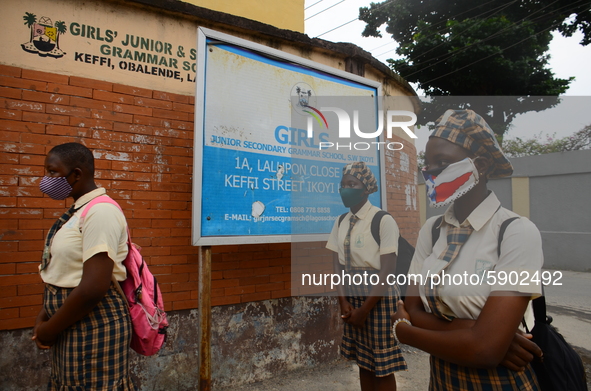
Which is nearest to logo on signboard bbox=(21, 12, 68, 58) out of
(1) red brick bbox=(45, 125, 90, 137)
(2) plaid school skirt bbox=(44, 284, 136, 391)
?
(1) red brick bbox=(45, 125, 90, 137)

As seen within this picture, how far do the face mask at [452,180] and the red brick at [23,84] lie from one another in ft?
9.02

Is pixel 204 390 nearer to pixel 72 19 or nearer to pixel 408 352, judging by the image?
pixel 408 352

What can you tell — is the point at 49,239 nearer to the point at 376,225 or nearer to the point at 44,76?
the point at 44,76

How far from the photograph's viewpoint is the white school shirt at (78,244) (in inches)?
64.4

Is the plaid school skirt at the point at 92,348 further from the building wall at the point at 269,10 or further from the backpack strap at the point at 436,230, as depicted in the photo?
the building wall at the point at 269,10

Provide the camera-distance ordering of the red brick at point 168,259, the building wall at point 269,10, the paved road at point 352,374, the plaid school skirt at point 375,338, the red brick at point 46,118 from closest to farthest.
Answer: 1. the plaid school skirt at point 375,338
2. the red brick at point 46,118
3. the red brick at point 168,259
4. the paved road at point 352,374
5. the building wall at point 269,10

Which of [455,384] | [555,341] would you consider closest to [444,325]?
[455,384]

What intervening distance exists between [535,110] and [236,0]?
14.5m

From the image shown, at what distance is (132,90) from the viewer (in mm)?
3096

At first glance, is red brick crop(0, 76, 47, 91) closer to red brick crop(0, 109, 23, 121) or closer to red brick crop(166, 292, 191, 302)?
red brick crop(0, 109, 23, 121)

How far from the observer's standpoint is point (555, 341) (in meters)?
1.37

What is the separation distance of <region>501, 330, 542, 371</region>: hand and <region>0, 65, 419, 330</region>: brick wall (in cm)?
249

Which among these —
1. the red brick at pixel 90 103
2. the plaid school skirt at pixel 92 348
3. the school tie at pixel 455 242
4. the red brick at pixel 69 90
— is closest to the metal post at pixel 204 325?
the plaid school skirt at pixel 92 348

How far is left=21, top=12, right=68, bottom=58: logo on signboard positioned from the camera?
2766 mm
